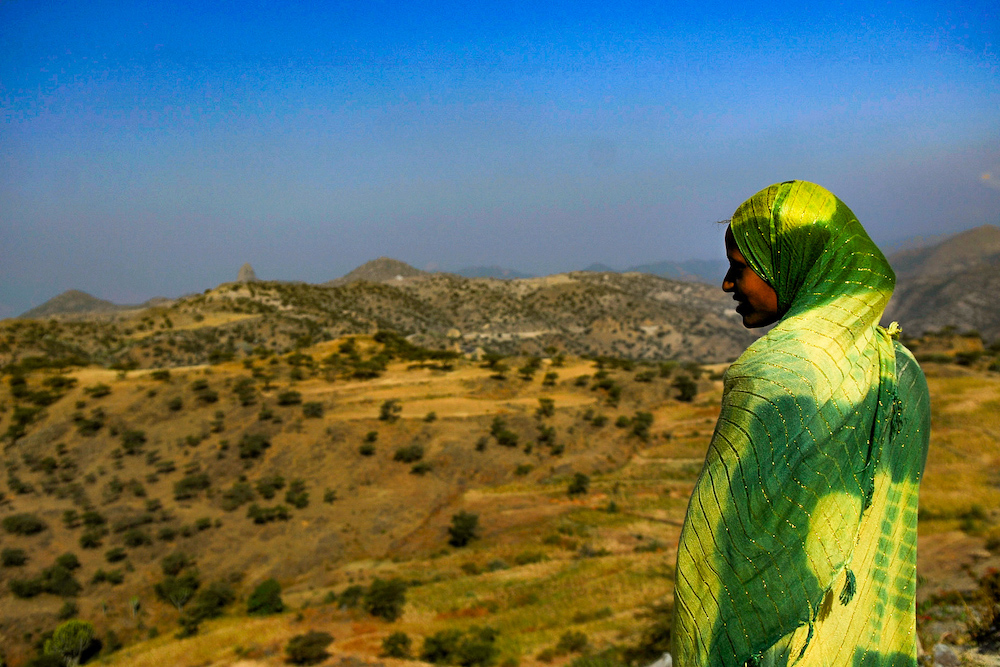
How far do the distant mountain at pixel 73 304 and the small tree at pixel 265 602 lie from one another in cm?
13016

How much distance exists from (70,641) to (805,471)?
16689 millimetres

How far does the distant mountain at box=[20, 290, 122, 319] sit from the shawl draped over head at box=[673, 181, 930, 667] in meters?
144

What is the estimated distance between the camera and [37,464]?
22625mm

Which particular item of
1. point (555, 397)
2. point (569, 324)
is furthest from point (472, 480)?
point (569, 324)

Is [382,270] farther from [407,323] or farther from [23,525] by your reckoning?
[23,525]

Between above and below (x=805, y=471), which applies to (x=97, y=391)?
below

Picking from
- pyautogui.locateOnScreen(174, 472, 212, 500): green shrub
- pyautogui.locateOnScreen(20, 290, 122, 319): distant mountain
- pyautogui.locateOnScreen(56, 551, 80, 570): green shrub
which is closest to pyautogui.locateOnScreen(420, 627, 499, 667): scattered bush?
pyautogui.locateOnScreen(56, 551, 80, 570): green shrub

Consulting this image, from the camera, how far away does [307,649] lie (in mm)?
9602

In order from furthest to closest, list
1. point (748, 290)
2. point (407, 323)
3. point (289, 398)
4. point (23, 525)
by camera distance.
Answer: point (407, 323) < point (289, 398) < point (23, 525) < point (748, 290)

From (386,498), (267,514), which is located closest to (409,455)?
(386,498)

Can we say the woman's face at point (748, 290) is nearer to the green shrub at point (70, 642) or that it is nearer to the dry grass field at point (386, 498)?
the dry grass field at point (386, 498)

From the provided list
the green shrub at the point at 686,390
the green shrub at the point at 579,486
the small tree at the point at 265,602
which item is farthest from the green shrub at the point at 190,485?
the green shrub at the point at 686,390

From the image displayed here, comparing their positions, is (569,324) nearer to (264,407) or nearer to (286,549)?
(264,407)

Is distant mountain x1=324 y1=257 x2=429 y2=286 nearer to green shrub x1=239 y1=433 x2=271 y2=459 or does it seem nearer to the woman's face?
green shrub x1=239 y1=433 x2=271 y2=459
